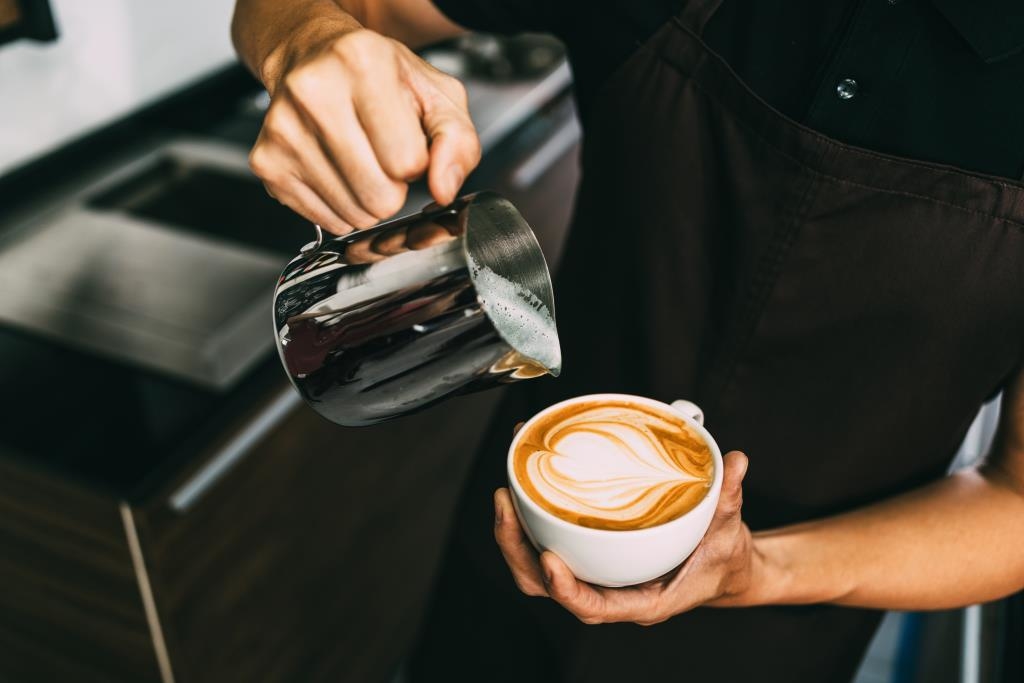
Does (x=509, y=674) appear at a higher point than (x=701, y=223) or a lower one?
lower

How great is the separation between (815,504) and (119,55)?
1.51m

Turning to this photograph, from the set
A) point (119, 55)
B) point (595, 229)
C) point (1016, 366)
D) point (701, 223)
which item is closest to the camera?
point (1016, 366)

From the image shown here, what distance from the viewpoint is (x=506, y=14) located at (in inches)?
40.0

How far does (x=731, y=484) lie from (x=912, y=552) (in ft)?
0.99

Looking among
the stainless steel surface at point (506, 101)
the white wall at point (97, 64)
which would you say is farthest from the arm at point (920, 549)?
the white wall at point (97, 64)

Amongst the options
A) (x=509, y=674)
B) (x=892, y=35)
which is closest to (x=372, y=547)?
(x=509, y=674)

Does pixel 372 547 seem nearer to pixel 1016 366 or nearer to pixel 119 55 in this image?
pixel 119 55

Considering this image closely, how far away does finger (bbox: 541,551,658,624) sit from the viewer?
27.0 inches

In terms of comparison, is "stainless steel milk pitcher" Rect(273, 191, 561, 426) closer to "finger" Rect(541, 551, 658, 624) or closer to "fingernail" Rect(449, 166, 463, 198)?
"fingernail" Rect(449, 166, 463, 198)

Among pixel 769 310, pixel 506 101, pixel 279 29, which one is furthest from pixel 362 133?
pixel 506 101

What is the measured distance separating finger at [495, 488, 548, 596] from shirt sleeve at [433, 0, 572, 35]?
575 mm

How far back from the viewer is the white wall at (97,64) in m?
1.49

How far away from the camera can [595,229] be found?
1.06 m

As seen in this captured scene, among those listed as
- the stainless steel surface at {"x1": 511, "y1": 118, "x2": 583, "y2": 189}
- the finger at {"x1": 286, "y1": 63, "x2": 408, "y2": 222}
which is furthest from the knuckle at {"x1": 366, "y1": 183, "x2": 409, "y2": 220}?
the stainless steel surface at {"x1": 511, "y1": 118, "x2": 583, "y2": 189}
